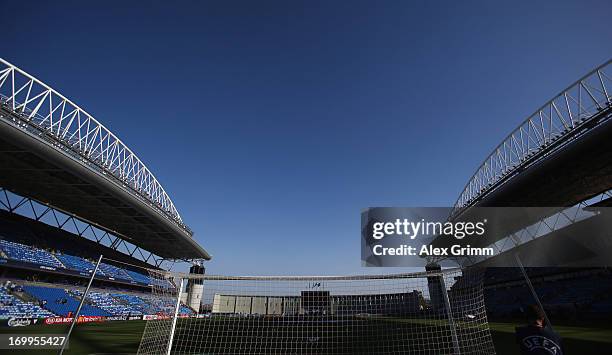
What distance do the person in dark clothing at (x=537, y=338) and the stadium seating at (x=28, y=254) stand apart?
38159 millimetres

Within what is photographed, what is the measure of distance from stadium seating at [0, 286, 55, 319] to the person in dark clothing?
3138 cm

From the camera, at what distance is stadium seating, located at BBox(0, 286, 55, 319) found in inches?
851

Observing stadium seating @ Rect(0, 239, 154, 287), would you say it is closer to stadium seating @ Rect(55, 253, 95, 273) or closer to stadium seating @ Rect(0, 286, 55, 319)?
stadium seating @ Rect(55, 253, 95, 273)

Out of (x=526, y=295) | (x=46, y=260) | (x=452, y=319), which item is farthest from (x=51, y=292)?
(x=526, y=295)

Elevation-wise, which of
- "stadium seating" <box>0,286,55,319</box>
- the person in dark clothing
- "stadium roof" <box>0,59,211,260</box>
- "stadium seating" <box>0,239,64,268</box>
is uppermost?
"stadium roof" <box>0,59,211,260</box>

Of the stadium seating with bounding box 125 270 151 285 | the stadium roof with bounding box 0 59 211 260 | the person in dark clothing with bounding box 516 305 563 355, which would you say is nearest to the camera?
the person in dark clothing with bounding box 516 305 563 355

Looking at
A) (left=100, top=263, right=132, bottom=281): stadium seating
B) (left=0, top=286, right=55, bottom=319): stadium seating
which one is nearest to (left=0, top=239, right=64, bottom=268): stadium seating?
(left=0, top=286, right=55, bottom=319): stadium seating

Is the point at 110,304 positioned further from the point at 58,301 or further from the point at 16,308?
the point at 16,308

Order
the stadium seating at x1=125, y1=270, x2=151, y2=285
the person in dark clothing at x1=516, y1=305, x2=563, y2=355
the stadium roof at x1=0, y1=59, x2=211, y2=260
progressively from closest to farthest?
the person in dark clothing at x1=516, y1=305, x2=563, y2=355, the stadium roof at x1=0, y1=59, x2=211, y2=260, the stadium seating at x1=125, y1=270, x2=151, y2=285

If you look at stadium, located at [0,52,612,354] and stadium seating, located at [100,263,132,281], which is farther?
stadium seating, located at [100,263,132,281]

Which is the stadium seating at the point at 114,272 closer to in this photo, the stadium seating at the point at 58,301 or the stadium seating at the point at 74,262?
the stadium seating at the point at 74,262

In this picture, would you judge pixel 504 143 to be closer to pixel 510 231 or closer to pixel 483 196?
pixel 483 196

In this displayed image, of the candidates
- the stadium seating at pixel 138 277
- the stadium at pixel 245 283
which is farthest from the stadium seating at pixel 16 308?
the stadium seating at pixel 138 277

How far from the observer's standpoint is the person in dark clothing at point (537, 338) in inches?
159
